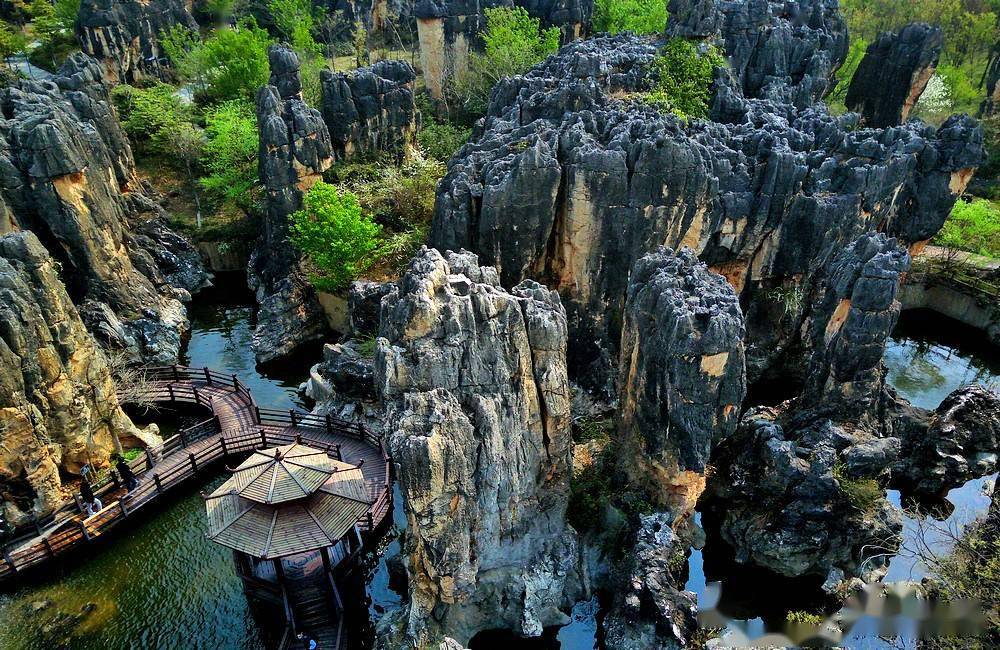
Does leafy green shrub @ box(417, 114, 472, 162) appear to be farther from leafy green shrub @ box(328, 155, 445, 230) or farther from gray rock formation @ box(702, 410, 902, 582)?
gray rock formation @ box(702, 410, 902, 582)

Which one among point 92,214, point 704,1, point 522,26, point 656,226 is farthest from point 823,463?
point 522,26

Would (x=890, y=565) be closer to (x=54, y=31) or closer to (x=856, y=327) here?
(x=856, y=327)

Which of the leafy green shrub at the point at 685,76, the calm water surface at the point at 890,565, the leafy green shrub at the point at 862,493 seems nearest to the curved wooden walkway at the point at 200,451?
the calm water surface at the point at 890,565

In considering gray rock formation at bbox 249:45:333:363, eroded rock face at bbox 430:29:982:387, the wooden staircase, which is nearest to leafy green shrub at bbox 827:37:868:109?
eroded rock face at bbox 430:29:982:387

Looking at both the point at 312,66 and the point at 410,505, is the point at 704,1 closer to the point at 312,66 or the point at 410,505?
the point at 312,66

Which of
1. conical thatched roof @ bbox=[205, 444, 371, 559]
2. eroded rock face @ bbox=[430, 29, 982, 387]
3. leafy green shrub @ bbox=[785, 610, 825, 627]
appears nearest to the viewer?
leafy green shrub @ bbox=[785, 610, 825, 627]

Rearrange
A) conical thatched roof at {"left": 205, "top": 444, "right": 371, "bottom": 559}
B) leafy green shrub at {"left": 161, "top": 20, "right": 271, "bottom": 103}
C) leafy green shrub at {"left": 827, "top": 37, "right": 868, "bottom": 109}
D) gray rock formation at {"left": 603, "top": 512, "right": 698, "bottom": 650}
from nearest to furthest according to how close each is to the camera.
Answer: gray rock formation at {"left": 603, "top": 512, "right": 698, "bottom": 650}, conical thatched roof at {"left": 205, "top": 444, "right": 371, "bottom": 559}, leafy green shrub at {"left": 161, "top": 20, "right": 271, "bottom": 103}, leafy green shrub at {"left": 827, "top": 37, "right": 868, "bottom": 109}

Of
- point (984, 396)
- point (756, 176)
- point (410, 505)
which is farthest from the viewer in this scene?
point (756, 176)
